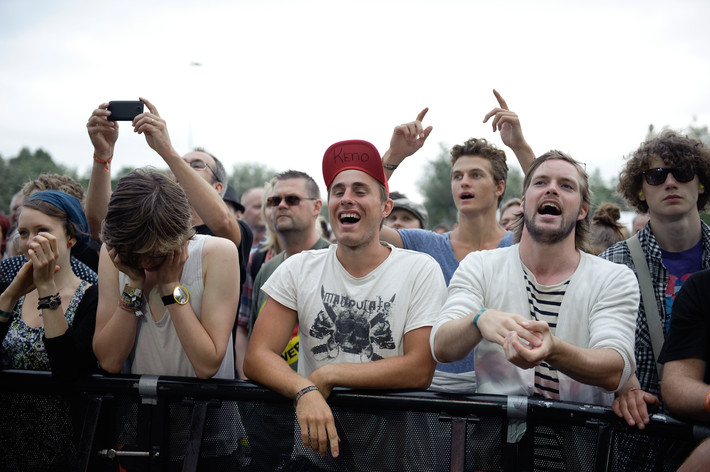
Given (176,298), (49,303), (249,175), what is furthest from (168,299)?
(249,175)

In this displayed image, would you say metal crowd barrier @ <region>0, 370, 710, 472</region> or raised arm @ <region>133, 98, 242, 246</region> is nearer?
metal crowd barrier @ <region>0, 370, 710, 472</region>

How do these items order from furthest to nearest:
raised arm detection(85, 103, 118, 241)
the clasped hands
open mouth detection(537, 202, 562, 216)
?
raised arm detection(85, 103, 118, 241) → open mouth detection(537, 202, 562, 216) → the clasped hands

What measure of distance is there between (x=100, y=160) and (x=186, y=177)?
60 cm

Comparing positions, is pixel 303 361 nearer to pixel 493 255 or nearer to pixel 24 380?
pixel 493 255

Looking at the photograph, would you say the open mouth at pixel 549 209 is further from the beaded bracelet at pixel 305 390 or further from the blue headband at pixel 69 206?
the blue headband at pixel 69 206

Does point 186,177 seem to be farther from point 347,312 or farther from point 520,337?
point 520,337

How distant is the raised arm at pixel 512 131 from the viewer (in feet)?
11.3

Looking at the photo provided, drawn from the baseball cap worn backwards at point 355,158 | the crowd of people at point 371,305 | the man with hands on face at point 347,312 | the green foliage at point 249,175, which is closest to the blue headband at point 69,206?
the crowd of people at point 371,305

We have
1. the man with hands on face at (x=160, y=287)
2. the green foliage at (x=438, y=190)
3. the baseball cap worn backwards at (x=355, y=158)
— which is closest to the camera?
the man with hands on face at (x=160, y=287)

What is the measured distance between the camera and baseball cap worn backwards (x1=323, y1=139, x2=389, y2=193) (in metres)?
2.83

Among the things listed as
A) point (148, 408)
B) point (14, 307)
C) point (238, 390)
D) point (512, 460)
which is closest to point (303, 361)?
point (238, 390)

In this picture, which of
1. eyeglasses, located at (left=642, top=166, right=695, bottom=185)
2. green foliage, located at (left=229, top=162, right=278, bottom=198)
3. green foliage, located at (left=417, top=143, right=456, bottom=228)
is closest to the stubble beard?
eyeglasses, located at (left=642, top=166, right=695, bottom=185)

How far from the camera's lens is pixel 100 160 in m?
3.47

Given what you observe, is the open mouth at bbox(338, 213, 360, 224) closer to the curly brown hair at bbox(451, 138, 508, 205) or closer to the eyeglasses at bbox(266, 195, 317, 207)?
the curly brown hair at bbox(451, 138, 508, 205)
